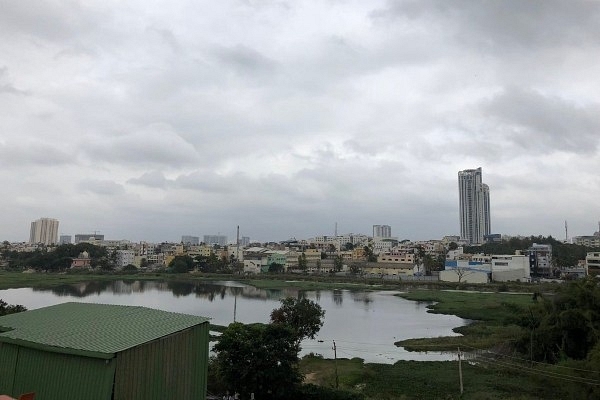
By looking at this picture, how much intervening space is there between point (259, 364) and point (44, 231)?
21159 cm

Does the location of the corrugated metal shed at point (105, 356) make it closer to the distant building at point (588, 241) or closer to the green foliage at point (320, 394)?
the green foliage at point (320, 394)

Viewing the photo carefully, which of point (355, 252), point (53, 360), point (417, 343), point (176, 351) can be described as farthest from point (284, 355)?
point (355, 252)

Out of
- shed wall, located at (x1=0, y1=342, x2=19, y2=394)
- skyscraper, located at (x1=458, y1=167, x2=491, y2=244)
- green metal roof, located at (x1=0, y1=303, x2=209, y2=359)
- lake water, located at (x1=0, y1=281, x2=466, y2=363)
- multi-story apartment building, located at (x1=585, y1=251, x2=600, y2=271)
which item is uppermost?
skyscraper, located at (x1=458, y1=167, x2=491, y2=244)

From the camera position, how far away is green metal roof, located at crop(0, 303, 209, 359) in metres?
9.51

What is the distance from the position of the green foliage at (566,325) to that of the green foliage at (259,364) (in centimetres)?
1203

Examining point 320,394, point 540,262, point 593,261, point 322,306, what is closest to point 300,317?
point 320,394

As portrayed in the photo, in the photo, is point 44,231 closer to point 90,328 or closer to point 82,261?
point 82,261

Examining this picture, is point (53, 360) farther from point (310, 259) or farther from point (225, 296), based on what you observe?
point (310, 259)

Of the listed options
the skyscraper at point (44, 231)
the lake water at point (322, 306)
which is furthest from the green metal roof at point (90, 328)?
the skyscraper at point (44, 231)

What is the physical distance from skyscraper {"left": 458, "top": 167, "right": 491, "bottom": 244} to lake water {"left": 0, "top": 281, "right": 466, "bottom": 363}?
9838cm

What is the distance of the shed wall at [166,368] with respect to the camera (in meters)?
9.30

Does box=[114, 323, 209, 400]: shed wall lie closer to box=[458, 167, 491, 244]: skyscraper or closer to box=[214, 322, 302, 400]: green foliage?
box=[214, 322, 302, 400]: green foliage

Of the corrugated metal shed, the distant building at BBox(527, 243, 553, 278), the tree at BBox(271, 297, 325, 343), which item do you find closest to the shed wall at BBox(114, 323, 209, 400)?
the corrugated metal shed

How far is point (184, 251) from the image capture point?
10381 centimetres
